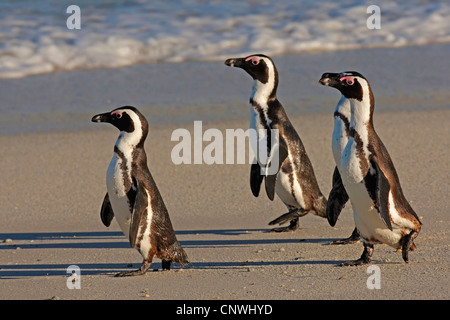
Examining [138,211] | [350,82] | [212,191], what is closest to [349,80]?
[350,82]

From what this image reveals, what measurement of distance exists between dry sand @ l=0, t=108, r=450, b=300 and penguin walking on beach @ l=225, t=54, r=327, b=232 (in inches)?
7.5

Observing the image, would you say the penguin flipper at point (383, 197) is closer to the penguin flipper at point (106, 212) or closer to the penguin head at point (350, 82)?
the penguin head at point (350, 82)

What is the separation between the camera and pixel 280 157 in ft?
20.4

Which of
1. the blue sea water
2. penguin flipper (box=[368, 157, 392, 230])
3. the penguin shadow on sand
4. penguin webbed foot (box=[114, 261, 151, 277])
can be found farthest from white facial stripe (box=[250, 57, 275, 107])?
the blue sea water

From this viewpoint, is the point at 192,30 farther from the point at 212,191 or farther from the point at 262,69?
the point at 262,69

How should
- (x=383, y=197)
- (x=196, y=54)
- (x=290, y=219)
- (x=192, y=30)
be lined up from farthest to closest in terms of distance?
(x=192, y=30)
(x=196, y=54)
(x=290, y=219)
(x=383, y=197)

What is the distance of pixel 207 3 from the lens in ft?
47.7

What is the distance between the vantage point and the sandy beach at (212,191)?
15.5 feet

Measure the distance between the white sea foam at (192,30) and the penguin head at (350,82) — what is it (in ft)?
22.1

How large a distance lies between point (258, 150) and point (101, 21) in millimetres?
7939

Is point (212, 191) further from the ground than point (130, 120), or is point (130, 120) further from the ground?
point (130, 120)

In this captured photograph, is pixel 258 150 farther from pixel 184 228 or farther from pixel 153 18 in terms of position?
pixel 153 18

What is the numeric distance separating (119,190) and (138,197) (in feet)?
0.53
